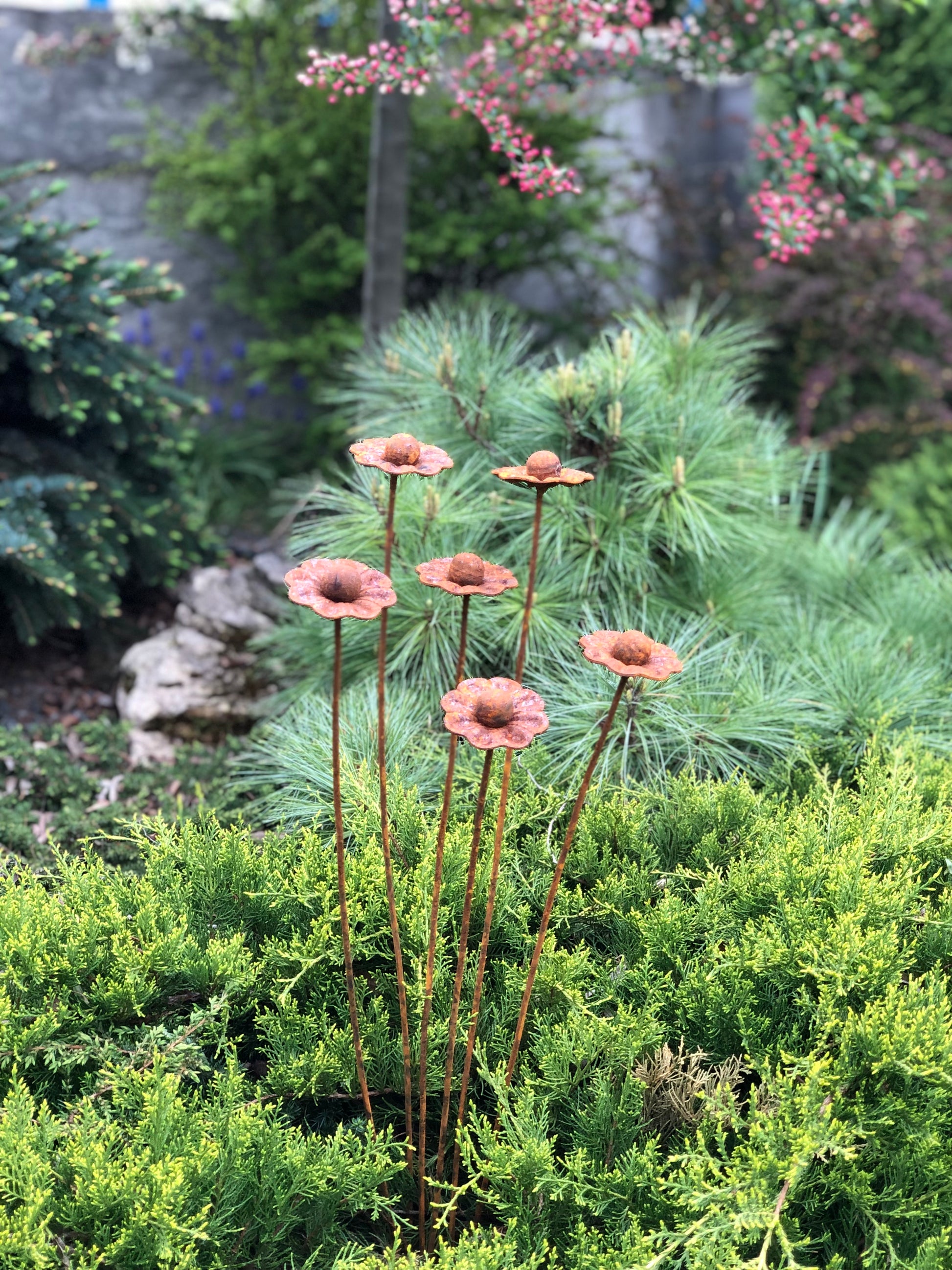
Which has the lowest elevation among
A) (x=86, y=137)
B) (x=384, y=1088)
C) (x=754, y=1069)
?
(x=384, y=1088)

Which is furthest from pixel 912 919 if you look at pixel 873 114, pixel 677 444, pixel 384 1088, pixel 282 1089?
pixel 873 114

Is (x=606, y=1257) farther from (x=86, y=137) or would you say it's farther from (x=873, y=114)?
(x=86, y=137)

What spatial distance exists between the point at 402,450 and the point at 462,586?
17 centimetres

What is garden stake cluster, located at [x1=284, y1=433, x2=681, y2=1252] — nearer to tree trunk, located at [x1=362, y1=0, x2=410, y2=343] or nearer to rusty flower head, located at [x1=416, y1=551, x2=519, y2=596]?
rusty flower head, located at [x1=416, y1=551, x2=519, y2=596]

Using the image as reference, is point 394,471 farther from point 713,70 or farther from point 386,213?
point 386,213

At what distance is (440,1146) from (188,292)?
14.7 feet

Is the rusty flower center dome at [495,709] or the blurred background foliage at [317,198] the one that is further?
the blurred background foliage at [317,198]

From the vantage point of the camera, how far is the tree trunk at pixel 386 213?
3.63m

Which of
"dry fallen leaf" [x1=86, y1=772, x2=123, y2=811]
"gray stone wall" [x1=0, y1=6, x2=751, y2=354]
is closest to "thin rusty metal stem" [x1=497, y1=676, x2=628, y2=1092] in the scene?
"dry fallen leaf" [x1=86, y1=772, x2=123, y2=811]

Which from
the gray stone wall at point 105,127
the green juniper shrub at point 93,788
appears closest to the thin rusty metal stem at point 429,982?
the green juniper shrub at point 93,788

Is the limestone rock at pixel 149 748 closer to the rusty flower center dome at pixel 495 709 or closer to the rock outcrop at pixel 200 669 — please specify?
the rock outcrop at pixel 200 669

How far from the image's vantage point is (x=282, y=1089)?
1.44m

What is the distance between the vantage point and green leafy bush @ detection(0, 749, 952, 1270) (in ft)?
4.15

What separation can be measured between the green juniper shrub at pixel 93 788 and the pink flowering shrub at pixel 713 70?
163 cm
